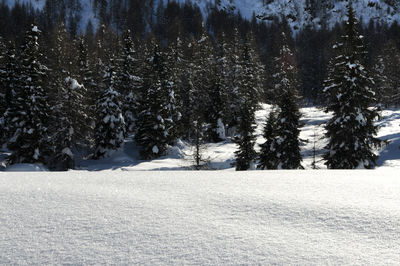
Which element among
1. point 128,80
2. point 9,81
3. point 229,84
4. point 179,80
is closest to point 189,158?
point 128,80

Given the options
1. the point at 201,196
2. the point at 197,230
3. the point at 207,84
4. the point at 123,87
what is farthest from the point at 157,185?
the point at 207,84

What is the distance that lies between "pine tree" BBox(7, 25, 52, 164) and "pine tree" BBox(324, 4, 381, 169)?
25260 millimetres

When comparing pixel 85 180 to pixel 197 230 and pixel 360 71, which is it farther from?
pixel 360 71

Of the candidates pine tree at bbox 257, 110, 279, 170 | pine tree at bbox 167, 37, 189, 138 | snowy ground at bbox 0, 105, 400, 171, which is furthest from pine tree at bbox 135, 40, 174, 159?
pine tree at bbox 257, 110, 279, 170

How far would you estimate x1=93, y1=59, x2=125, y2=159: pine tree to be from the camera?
33.9m

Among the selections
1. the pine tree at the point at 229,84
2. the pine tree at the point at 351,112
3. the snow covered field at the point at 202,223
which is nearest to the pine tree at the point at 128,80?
the pine tree at the point at 229,84

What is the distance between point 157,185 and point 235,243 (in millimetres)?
Answer: 2442

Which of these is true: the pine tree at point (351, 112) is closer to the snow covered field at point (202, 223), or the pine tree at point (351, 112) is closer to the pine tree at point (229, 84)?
the snow covered field at point (202, 223)

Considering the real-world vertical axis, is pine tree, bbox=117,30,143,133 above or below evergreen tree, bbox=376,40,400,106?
below

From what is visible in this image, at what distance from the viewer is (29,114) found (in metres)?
27.8

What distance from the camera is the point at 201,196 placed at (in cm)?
438

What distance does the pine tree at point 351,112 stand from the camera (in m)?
18.6

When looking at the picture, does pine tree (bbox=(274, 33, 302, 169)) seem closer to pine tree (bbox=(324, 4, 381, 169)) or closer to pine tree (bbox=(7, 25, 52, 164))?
pine tree (bbox=(324, 4, 381, 169))

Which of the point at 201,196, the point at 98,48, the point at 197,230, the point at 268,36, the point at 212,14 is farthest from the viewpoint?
the point at 212,14
